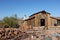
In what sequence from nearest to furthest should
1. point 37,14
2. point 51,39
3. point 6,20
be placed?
point 51,39
point 37,14
point 6,20

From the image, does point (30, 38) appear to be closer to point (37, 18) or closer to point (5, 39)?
point (5, 39)

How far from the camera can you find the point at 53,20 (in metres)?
27.0

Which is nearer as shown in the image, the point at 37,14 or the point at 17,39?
the point at 17,39

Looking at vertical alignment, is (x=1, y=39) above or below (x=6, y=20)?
below

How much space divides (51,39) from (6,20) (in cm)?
2322

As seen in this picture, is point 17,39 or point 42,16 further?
point 42,16

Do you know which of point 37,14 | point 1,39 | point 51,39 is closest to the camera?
point 51,39

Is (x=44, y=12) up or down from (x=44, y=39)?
up

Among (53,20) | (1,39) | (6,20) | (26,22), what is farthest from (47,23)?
(1,39)

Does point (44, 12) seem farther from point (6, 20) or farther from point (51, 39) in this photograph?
point (51, 39)

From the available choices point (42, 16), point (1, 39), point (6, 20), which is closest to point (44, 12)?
point (42, 16)

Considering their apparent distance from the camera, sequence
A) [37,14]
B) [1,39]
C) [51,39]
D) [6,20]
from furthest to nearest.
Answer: [6,20] → [37,14] → [1,39] → [51,39]

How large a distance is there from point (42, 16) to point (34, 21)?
1.48m

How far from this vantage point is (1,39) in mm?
10203
